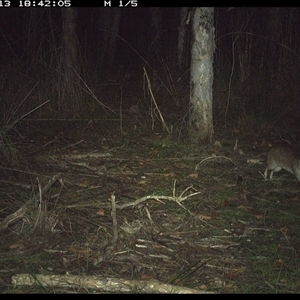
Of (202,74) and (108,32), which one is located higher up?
(108,32)

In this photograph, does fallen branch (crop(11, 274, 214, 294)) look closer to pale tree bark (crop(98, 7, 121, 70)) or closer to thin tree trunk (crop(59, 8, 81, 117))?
thin tree trunk (crop(59, 8, 81, 117))

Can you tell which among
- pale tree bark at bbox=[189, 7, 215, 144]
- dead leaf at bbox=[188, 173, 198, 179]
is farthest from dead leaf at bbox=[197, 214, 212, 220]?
pale tree bark at bbox=[189, 7, 215, 144]

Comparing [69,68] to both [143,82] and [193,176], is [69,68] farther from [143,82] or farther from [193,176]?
[193,176]

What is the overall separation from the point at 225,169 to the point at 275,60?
4.32m

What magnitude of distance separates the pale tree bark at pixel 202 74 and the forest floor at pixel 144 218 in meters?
0.27

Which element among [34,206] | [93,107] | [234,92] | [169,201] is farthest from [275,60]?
[34,206]

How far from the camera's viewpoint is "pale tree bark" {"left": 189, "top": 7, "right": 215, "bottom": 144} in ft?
23.1

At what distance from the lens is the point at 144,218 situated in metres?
4.98

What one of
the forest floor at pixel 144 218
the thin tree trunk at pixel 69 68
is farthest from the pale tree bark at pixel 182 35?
the forest floor at pixel 144 218

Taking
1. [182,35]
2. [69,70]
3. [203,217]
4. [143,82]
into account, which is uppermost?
[182,35]

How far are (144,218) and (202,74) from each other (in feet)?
9.18

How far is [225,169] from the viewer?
6535mm

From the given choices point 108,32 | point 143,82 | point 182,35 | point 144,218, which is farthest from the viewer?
point 108,32

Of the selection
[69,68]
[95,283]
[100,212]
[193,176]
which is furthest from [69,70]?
[95,283]
